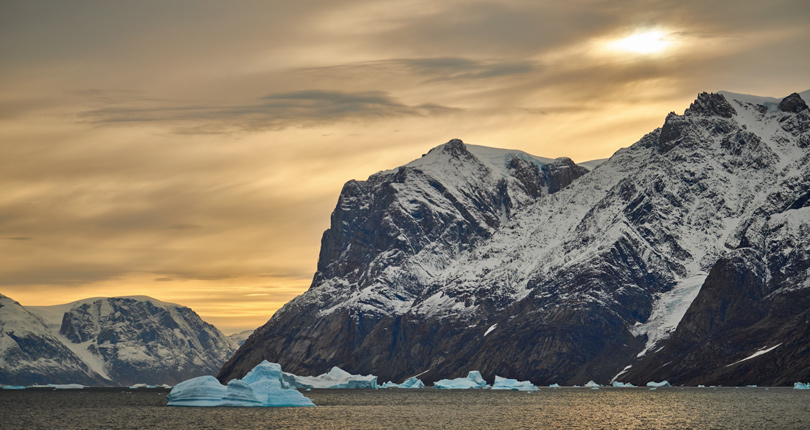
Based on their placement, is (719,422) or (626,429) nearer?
(626,429)

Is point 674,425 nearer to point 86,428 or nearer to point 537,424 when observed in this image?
point 537,424

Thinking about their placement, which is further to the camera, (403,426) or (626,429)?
(403,426)

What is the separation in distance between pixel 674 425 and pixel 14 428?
13067cm

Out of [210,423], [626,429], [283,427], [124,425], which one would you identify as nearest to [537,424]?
[626,429]

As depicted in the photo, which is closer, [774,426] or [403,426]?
[774,426]

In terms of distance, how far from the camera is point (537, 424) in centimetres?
19988

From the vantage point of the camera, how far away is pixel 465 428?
19312 centimetres

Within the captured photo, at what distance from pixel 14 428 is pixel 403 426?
255ft

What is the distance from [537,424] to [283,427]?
2016 inches

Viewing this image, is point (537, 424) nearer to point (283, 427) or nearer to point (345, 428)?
point (345, 428)

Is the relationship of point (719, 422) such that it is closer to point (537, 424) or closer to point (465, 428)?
point (537, 424)

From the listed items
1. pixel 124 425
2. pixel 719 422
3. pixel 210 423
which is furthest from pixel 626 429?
pixel 124 425

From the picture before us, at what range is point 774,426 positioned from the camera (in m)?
186

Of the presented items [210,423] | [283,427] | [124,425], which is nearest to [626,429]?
[283,427]
